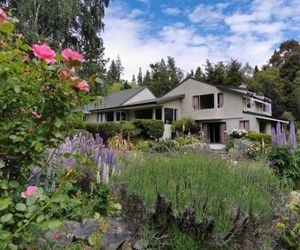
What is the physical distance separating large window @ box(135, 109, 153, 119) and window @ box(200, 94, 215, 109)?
459 cm

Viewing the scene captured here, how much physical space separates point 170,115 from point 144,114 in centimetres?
250

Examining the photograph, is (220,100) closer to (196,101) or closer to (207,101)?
(207,101)

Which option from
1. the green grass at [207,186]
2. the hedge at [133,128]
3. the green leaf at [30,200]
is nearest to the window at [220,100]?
the hedge at [133,128]

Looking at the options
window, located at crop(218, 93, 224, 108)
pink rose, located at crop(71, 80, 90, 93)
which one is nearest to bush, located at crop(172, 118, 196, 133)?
window, located at crop(218, 93, 224, 108)

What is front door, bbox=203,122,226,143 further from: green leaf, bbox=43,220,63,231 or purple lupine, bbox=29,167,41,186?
green leaf, bbox=43,220,63,231

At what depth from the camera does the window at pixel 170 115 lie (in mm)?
28314

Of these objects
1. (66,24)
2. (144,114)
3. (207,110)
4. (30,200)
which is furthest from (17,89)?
(144,114)

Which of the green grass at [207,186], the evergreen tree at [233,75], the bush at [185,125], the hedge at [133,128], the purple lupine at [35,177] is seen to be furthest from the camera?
the evergreen tree at [233,75]

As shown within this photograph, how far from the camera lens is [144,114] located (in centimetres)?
2980

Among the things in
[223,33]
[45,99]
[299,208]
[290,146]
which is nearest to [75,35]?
[223,33]

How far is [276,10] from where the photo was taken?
13.6 m

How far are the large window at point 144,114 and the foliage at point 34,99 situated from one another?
27462 millimetres

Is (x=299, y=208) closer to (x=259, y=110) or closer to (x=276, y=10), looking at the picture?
(x=276, y=10)

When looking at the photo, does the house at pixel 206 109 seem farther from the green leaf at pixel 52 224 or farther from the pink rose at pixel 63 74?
the green leaf at pixel 52 224
